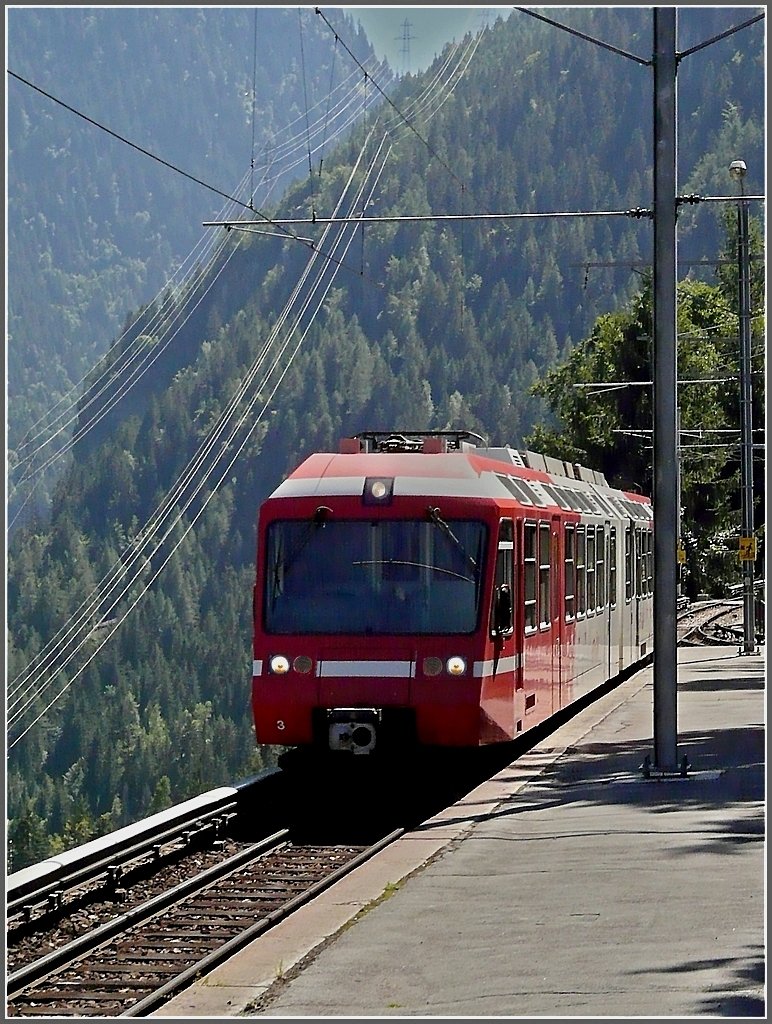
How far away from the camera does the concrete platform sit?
782 cm

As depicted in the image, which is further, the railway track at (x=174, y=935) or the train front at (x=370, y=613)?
the train front at (x=370, y=613)

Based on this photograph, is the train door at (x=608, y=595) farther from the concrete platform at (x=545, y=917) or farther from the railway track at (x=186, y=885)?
the concrete platform at (x=545, y=917)

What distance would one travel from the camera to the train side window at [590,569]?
75.8 ft

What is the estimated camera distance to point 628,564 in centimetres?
2875

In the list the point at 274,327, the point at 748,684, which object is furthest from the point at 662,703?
the point at 274,327

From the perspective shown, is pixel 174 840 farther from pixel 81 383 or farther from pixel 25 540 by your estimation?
pixel 81 383

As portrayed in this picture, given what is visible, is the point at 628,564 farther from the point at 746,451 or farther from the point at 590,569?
the point at 746,451

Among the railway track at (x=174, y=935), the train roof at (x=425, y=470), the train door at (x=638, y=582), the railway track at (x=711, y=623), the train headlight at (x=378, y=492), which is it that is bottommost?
the railway track at (x=174, y=935)

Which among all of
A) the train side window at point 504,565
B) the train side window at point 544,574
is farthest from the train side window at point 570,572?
the train side window at point 504,565

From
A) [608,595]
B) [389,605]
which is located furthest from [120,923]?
[608,595]

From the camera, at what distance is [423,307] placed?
616 feet

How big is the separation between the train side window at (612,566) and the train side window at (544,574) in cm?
644

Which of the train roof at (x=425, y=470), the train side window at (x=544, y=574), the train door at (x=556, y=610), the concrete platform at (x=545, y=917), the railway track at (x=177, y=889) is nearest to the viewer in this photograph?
the concrete platform at (x=545, y=917)

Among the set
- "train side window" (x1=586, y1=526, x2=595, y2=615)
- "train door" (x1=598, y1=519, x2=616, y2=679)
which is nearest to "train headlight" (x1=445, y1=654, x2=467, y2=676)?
"train side window" (x1=586, y1=526, x2=595, y2=615)
